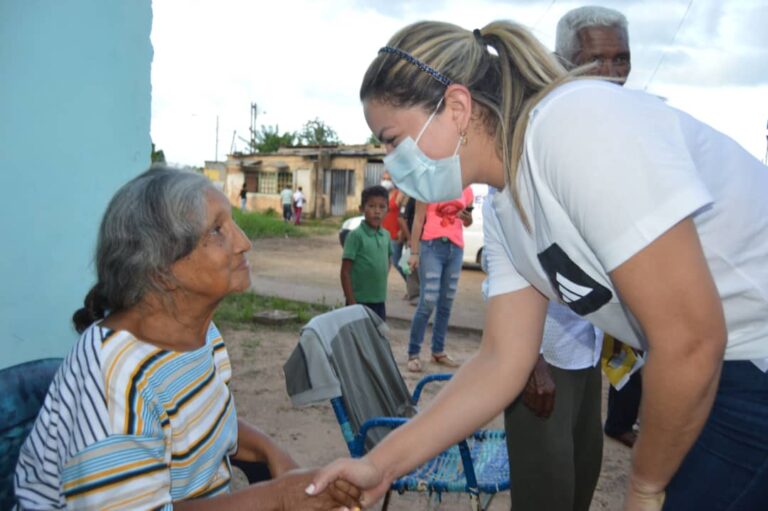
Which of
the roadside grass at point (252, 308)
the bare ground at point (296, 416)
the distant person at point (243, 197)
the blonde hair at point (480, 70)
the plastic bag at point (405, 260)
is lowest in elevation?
the distant person at point (243, 197)

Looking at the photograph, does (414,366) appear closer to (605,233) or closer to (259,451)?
(259,451)

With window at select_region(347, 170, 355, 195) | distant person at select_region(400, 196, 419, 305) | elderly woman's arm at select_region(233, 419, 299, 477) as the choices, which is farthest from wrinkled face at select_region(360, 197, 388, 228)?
window at select_region(347, 170, 355, 195)

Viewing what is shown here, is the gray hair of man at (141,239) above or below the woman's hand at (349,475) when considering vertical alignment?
above

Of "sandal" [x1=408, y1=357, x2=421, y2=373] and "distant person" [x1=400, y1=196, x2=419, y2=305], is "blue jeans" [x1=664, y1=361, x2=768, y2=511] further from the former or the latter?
"distant person" [x1=400, y1=196, x2=419, y2=305]

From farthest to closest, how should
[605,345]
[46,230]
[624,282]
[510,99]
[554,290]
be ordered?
[46,230] → [605,345] → [554,290] → [510,99] → [624,282]

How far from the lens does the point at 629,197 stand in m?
1.06

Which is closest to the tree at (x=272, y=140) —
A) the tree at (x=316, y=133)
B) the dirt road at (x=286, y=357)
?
the tree at (x=316, y=133)

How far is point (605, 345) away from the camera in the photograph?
2398 millimetres

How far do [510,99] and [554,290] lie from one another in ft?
1.45

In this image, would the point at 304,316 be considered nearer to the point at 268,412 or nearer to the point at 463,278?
the point at 268,412

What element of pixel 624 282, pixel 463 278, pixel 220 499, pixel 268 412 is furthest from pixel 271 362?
pixel 463 278

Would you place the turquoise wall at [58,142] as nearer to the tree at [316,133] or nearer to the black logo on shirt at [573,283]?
the black logo on shirt at [573,283]

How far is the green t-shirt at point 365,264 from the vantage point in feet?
16.3

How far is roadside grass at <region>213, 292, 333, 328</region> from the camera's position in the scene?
707cm
